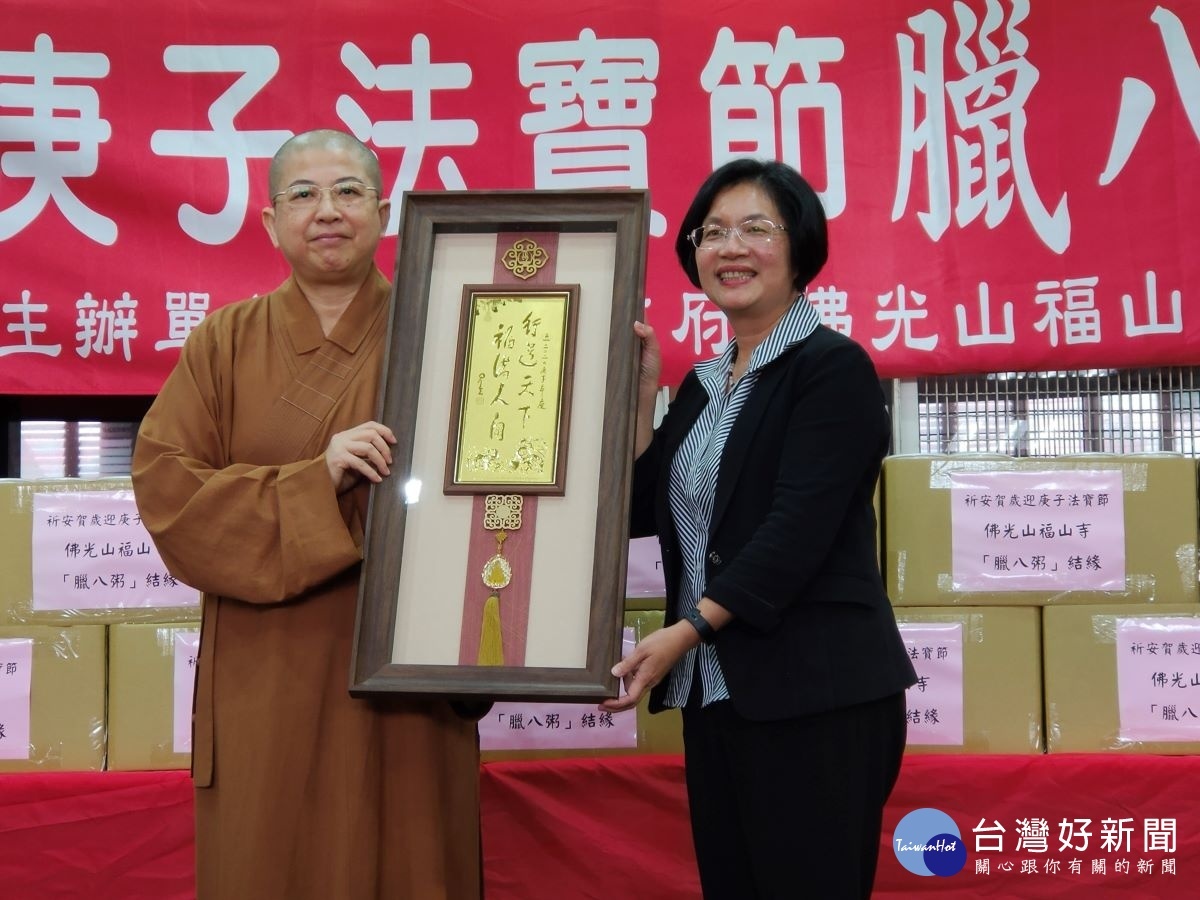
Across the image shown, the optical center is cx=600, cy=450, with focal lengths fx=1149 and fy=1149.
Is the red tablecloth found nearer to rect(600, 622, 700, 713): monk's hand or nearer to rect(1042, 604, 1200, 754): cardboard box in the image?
rect(1042, 604, 1200, 754): cardboard box

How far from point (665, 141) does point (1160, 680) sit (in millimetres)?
1592

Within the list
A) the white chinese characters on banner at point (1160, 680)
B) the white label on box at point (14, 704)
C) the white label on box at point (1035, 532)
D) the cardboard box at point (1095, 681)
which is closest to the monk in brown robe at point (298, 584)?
the white label on box at point (14, 704)

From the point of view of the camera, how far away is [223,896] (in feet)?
5.20

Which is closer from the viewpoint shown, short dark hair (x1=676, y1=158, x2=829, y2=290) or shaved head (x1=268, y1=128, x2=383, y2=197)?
short dark hair (x1=676, y1=158, x2=829, y2=290)

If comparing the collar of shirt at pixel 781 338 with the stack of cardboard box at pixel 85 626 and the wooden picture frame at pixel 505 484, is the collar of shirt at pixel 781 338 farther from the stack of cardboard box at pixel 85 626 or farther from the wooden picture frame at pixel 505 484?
the stack of cardboard box at pixel 85 626

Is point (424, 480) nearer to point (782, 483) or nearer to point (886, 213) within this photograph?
point (782, 483)

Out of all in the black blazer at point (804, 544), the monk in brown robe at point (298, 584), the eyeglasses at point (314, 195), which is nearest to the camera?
the black blazer at point (804, 544)

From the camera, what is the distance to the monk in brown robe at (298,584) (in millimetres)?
1571

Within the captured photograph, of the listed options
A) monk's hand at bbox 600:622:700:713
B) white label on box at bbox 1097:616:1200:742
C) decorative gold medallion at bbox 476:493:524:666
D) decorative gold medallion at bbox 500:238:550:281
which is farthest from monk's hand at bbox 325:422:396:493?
white label on box at bbox 1097:616:1200:742

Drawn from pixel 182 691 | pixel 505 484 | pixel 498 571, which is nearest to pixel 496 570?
pixel 498 571

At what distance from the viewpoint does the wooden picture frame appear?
1493mm

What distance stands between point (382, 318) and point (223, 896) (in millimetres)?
851

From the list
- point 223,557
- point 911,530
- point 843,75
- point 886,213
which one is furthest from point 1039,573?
point 223,557

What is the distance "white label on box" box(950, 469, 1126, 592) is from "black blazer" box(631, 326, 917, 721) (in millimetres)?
997
